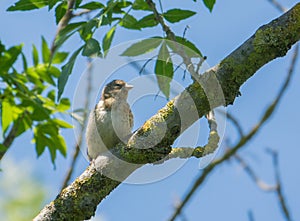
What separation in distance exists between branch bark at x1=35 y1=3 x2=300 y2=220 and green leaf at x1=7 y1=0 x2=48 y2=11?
1.17m

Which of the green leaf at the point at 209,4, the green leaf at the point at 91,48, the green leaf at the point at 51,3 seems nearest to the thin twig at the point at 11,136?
the green leaf at the point at 51,3

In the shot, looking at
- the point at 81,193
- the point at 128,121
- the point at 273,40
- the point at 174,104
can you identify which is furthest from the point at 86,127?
the point at 273,40

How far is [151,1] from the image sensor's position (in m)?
3.68

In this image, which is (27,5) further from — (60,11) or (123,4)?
(123,4)

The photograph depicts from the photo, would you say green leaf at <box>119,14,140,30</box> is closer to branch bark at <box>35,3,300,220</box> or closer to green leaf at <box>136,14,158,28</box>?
green leaf at <box>136,14,158,28</box>

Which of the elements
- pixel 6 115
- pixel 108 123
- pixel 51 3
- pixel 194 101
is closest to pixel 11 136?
pixel 6 115

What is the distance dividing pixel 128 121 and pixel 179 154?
5.36ft

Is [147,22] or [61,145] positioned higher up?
[147,22]

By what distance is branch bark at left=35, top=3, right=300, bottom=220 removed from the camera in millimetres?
3057

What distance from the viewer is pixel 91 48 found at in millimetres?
3506

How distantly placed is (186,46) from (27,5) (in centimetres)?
108

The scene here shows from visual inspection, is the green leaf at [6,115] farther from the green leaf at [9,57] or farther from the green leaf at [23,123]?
the green leaf at [9,57]

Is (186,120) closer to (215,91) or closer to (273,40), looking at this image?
(215,91)

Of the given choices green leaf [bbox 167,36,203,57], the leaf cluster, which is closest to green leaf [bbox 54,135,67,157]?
the leaf cluster
